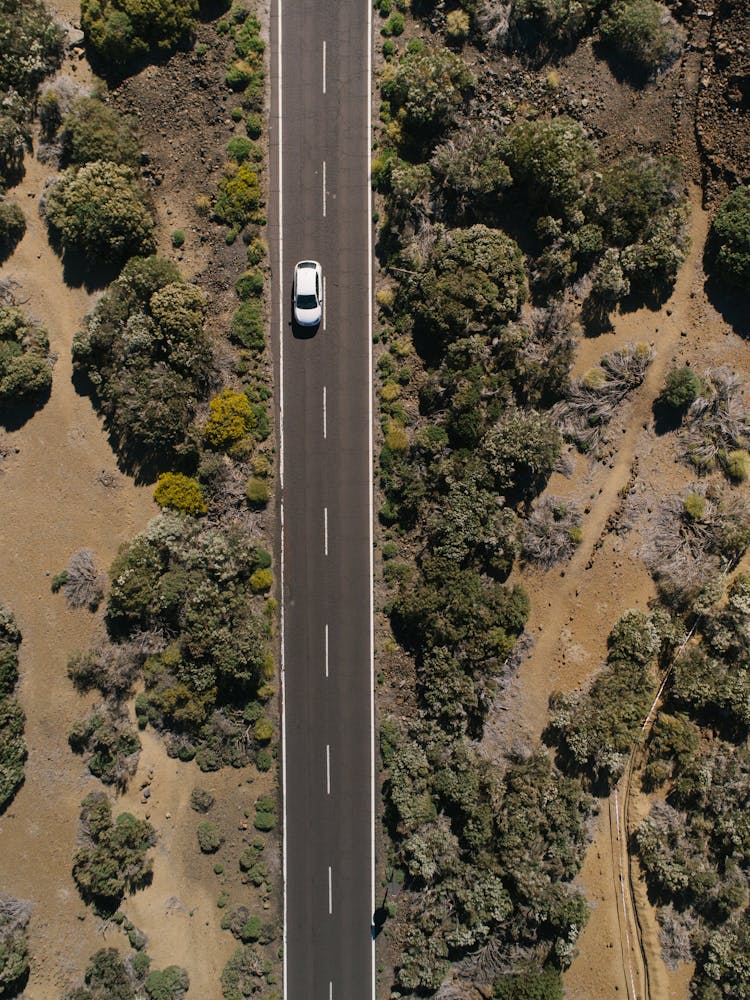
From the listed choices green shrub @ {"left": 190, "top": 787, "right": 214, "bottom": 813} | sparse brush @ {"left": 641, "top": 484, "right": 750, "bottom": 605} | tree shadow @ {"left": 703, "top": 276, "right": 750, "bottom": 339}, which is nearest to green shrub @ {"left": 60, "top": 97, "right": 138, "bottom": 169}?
tree shadow @ {"left": 703, "top": 276, "right": 750, "bottom": 339}

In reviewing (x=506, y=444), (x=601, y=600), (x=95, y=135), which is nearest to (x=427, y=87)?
(x=95, y=135)

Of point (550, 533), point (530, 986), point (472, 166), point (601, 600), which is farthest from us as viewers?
point (601, 600)

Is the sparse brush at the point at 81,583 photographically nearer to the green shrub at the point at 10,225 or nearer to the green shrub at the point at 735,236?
the green shrub at the point at 10,225

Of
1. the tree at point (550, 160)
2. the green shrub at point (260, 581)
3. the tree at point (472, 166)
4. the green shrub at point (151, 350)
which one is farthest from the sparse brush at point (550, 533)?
the green shrub at point (151, 350)

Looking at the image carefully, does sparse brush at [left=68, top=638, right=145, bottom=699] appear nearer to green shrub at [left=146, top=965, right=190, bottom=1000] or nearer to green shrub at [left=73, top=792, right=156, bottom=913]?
green shrub at [left=73, top=792, right=156, bottom=913]

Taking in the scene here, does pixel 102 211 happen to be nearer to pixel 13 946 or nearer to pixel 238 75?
pixel 238 75

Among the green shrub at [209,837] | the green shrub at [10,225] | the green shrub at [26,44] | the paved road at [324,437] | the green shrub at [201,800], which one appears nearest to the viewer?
the green shrub at [26,44]

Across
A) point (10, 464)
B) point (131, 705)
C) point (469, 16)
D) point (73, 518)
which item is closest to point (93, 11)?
point (469, 16)
